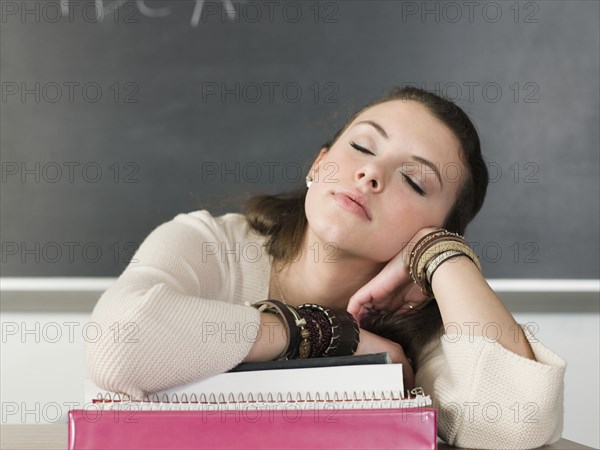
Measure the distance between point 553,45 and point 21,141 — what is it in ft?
4.15

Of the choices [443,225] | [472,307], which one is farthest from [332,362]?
[443,225]

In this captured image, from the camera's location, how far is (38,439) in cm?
98

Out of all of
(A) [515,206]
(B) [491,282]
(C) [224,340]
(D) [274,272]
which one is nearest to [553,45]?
(A) [515,206]

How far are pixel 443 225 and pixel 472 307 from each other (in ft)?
1.34

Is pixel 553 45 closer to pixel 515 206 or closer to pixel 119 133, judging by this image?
pixel 515 206

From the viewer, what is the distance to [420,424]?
776 mm

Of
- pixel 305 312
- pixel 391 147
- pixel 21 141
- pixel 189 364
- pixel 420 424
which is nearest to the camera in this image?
pixel 420 424

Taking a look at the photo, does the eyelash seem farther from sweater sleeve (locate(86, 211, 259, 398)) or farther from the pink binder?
the pink binder

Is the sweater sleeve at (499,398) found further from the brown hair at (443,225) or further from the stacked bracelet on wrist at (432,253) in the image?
the brown hair at (443,225)

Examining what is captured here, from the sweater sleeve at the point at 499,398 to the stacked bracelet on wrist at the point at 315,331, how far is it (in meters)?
0.14

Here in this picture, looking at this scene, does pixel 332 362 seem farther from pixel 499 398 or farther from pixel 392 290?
pixel 392 290

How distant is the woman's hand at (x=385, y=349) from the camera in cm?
114

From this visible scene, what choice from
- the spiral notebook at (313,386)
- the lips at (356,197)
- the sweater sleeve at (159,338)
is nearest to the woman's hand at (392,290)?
the lips at (356,197)

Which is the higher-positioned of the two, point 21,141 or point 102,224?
point 21,141
